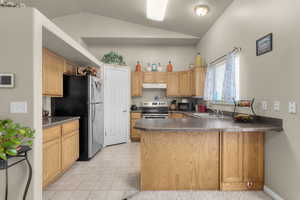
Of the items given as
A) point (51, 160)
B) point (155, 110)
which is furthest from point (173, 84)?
point (51, 160)

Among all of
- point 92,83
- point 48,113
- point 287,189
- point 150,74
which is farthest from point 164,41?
point 287,189

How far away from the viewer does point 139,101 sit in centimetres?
560

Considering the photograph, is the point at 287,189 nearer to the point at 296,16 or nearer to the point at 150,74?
the point at 296,16

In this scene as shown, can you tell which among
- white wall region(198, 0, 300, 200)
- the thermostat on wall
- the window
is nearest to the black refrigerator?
the thermostat on wall

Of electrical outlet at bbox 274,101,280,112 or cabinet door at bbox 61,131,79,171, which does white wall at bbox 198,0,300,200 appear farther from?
cabinet door at bbox 61,131,79,171

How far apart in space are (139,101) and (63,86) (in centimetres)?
251

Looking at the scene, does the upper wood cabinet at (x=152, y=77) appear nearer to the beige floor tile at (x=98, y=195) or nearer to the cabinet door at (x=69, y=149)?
the cabinet door at (x=69, y=149)

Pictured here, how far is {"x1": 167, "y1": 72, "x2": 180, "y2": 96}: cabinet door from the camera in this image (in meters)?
5.20

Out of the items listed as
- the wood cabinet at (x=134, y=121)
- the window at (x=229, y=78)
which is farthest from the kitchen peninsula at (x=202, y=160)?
the wood cabinet at (x=134, y=121)

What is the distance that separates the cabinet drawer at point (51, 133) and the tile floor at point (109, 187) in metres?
0.72

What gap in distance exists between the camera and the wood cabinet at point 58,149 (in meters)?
2.32

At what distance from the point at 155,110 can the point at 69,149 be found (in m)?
2.60

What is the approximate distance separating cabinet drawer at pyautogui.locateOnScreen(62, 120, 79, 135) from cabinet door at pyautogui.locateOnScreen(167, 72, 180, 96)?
9.22 ft

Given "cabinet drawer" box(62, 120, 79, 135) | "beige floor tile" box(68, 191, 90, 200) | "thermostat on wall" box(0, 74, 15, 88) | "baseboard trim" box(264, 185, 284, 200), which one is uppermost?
"thermostat on wall" box(0, 74, 15, 88)
